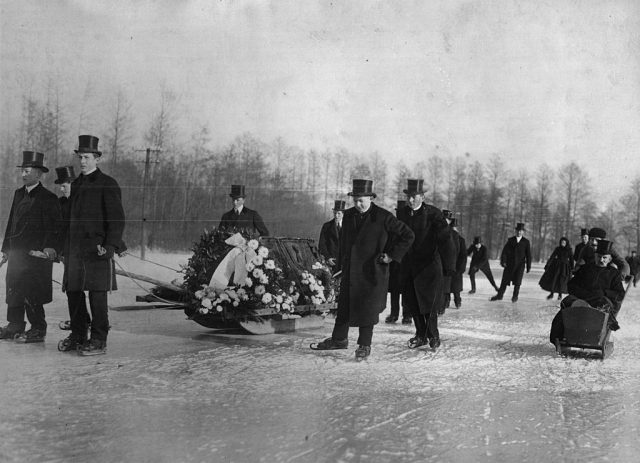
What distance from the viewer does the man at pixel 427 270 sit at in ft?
23.1

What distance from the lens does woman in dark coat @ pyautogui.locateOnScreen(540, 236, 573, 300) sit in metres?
14.3

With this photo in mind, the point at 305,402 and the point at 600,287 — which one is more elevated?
the point at 600,287

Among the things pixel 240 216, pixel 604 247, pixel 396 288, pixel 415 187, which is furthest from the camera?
pixel 240 216

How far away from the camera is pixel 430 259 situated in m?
7.20

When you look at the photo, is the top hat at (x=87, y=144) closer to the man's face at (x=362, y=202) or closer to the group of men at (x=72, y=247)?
the group of men at (x=72, y=247)

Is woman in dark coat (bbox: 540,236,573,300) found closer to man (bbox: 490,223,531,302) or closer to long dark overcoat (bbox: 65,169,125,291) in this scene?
man (bbox: 490,223,531,302)

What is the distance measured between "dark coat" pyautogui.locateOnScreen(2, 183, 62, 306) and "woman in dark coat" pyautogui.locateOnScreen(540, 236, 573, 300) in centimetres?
1094

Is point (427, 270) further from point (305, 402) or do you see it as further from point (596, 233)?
point (305, 402)

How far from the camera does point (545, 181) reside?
33.0 metres

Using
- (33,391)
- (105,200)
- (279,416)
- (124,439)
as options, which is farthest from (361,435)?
(105,200)

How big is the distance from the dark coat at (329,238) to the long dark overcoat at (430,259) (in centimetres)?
366

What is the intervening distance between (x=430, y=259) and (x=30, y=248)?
441 cm

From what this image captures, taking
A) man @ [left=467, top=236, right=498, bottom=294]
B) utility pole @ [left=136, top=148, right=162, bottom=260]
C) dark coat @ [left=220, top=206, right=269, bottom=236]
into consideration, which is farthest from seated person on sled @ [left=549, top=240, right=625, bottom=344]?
man @ [left=467, top=236, right=498, bottom=294]

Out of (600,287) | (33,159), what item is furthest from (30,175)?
(600,287)
